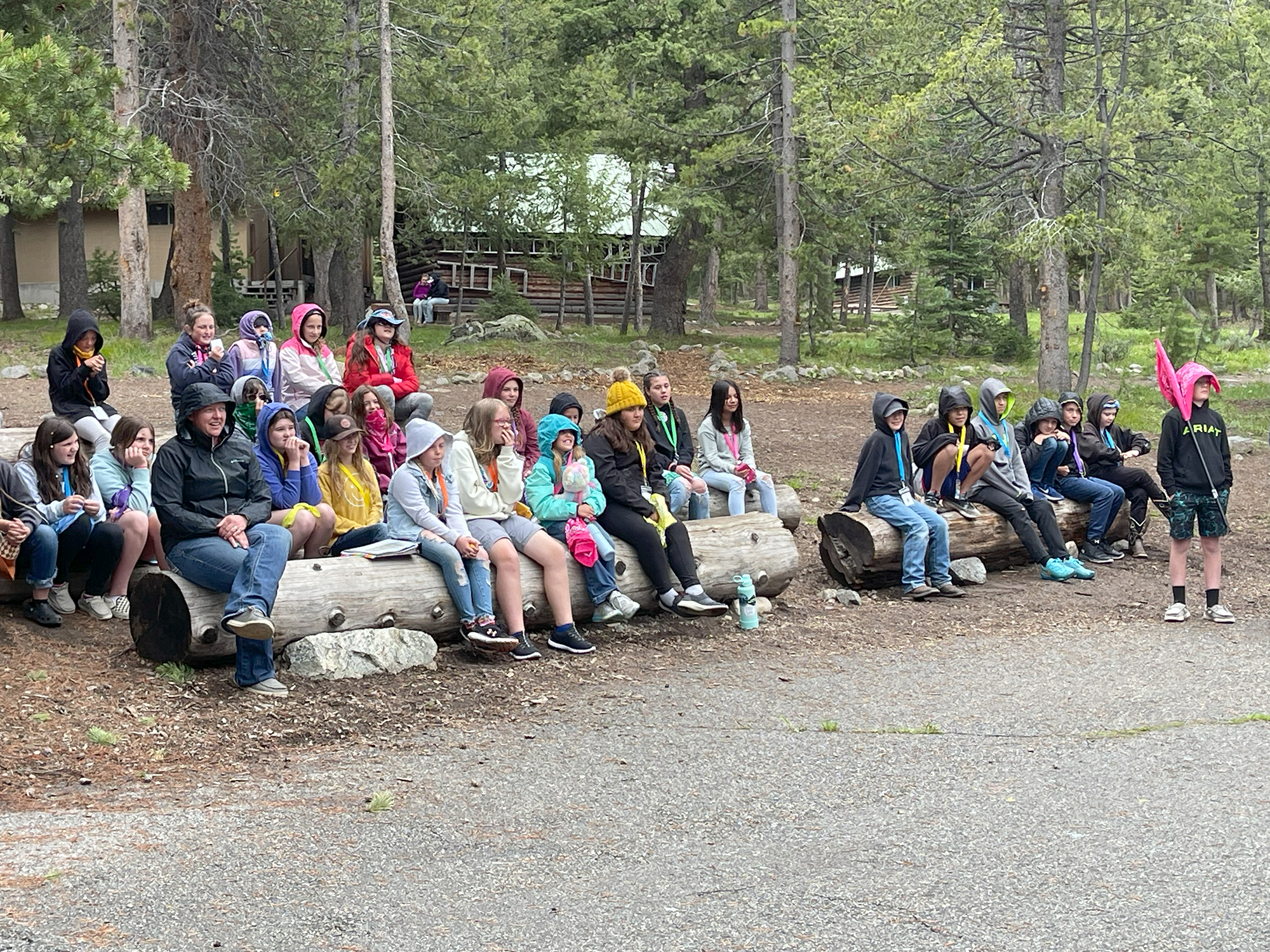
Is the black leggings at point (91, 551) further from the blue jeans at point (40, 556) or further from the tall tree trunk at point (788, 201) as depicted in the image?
the tall tree trunk at point (788, 201)

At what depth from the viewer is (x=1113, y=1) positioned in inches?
808

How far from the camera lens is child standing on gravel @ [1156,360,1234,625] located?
387 inches

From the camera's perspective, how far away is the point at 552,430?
910 cm

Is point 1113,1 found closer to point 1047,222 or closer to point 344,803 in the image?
point 1047,222


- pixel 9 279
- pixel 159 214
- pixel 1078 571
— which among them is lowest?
pixel 1078 571

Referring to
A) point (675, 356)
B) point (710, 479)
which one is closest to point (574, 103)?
point (675, 356)

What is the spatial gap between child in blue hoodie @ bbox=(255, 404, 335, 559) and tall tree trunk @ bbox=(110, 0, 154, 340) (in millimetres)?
15682

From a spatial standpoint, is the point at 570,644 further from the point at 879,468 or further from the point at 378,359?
the point at 378,359

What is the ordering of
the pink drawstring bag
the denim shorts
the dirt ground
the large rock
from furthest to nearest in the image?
the pink drawstring bag → the denim shorts → the large rock → the dirt ground

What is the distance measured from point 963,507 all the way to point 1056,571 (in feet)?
3.07

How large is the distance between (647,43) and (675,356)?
21.8ft

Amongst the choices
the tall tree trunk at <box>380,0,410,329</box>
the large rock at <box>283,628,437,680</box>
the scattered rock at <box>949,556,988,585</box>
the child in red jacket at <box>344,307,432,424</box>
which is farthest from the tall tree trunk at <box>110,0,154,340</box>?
the large rock at <box>283,628,437,680</box>

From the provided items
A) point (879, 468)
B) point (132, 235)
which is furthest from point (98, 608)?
point (132, 235)

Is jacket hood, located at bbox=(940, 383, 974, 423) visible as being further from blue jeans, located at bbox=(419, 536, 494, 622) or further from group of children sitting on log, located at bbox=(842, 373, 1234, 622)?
blue jeans, located at bbox=(419, 536, 494, 622)
